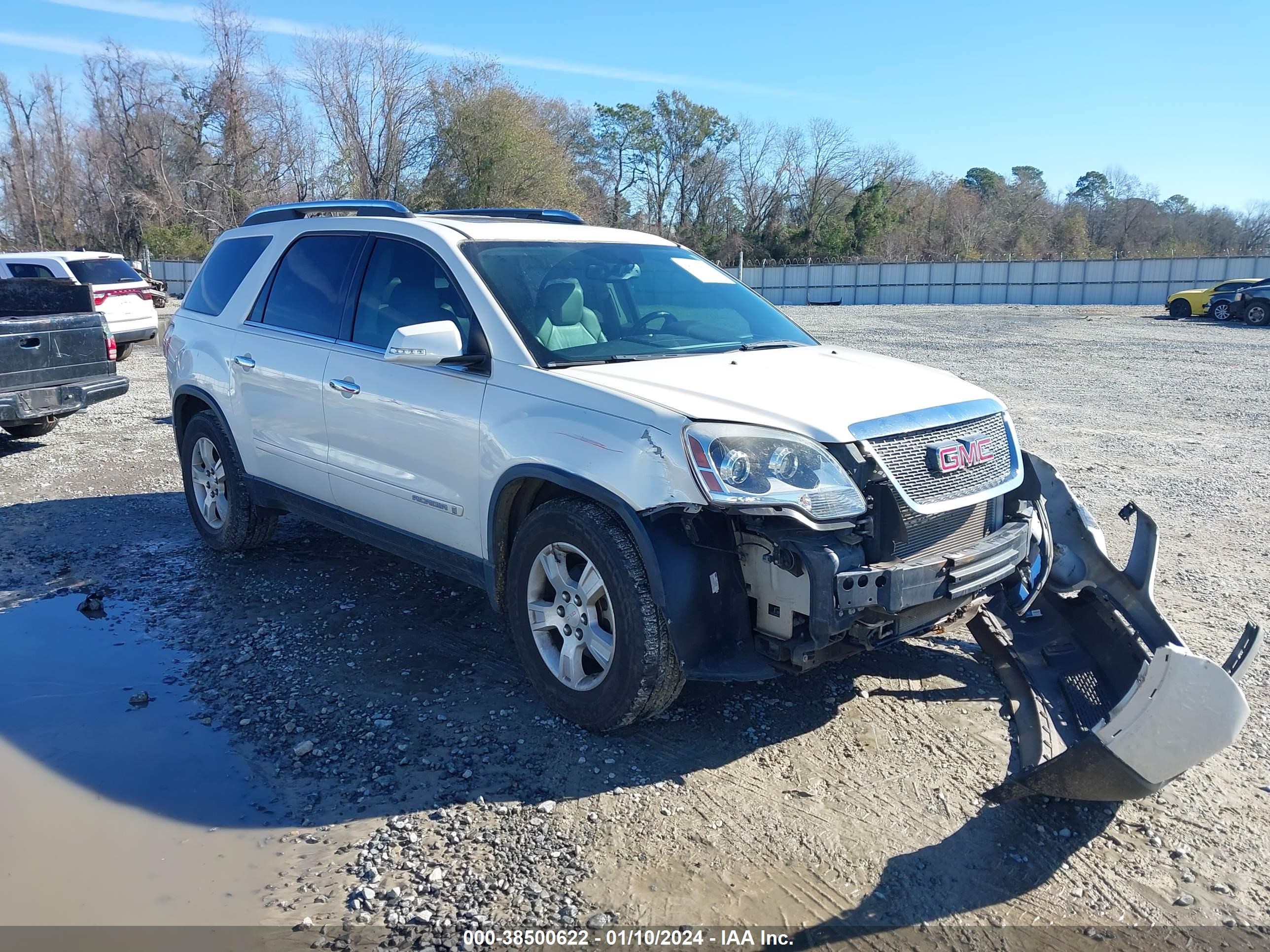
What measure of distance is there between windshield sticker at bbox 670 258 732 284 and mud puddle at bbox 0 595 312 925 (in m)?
3.25

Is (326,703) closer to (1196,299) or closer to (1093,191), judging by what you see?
(1196,299)

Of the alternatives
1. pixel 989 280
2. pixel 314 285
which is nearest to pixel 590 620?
pixel 314 285

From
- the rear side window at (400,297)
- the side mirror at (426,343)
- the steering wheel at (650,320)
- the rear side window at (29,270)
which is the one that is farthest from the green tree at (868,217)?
the side mirror at (426,343)

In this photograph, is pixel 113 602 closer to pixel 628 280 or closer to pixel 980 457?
pixel 628 280

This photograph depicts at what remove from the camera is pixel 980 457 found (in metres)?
3.96

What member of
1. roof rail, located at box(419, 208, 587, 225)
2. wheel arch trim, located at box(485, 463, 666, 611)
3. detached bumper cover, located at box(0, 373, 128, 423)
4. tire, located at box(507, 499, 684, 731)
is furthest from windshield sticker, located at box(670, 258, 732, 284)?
detached bumper cover, located at box(0, 373, 128, 423)

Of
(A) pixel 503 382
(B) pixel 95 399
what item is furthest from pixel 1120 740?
(B) pixel 95 399

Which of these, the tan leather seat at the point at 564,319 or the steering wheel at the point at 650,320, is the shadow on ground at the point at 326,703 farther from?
the steering wheel at the point at 650,320

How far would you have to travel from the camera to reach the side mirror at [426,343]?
4.08m

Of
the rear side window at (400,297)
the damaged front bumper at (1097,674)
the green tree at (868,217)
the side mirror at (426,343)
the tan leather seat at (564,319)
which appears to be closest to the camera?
the damaged front bumper at (1097,674)

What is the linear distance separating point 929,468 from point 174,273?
4457 cm

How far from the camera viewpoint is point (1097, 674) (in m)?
3.96

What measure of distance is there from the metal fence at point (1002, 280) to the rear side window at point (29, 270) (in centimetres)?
2991

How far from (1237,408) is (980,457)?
10.6 m
